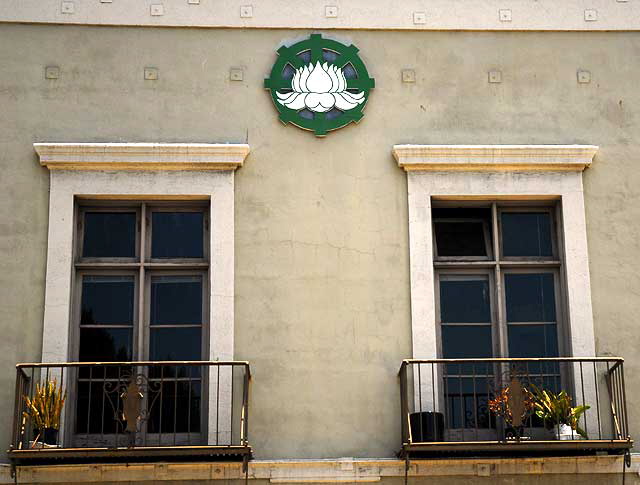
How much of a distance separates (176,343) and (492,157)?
3416mm

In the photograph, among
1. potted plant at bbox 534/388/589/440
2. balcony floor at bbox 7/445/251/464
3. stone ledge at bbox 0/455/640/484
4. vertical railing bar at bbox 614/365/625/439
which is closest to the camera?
balcony floor at bbox 7/445/251/464

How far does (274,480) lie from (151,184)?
9.78ft

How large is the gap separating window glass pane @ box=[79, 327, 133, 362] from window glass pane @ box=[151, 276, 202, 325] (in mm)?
308

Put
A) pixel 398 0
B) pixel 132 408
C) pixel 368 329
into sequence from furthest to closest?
pixel 398 0 → pixel 368 329 → pixel 132 408

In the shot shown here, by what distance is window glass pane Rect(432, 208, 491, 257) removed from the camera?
1332cm

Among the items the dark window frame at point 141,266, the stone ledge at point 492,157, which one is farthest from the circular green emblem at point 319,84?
the dark window frame at point 141,266

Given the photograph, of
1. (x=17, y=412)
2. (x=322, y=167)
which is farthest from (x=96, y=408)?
(x=322, y=167)

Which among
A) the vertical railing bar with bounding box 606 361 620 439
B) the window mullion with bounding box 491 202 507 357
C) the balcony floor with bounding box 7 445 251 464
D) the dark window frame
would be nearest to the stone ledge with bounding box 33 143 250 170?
the dark window frame

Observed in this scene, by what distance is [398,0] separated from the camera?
539 inches

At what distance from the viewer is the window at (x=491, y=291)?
12.9 meters

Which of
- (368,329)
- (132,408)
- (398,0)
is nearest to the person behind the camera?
(132,408)

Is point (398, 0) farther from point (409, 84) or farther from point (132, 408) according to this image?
point (132, 408)

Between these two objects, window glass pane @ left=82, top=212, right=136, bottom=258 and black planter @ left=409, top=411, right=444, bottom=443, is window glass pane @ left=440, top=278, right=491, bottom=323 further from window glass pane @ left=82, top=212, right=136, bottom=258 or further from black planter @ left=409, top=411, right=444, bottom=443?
window glass pane @ left=82, top=212, right=136, bottom=258

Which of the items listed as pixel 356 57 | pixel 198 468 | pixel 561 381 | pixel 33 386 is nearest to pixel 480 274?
pixel 561 381
